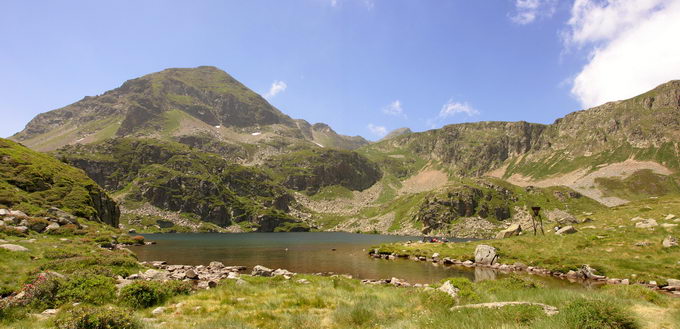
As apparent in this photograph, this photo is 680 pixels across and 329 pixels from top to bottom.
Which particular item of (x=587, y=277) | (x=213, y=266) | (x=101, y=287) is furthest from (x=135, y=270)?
(x=587, y=277)

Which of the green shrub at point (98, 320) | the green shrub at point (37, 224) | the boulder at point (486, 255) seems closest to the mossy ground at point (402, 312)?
the green shrub at point (98, 320)

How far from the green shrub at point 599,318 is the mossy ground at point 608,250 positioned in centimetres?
3172

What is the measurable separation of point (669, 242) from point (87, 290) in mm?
59094

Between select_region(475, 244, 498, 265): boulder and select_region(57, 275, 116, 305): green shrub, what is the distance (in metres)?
51.3

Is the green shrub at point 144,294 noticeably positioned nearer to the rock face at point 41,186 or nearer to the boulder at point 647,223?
the rock face at point 41,186

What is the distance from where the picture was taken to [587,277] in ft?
126

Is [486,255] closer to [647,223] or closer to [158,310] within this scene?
[647,223]

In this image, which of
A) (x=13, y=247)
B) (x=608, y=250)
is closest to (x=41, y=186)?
(x=13, y=247)

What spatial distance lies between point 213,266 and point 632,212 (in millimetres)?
75336

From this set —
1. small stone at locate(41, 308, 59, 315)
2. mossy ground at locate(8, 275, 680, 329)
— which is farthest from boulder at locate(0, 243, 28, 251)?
mossy ground at locate(8, 275, 680, 329)

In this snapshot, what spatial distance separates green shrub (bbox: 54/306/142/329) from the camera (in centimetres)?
1100

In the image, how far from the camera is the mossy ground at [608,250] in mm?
36094

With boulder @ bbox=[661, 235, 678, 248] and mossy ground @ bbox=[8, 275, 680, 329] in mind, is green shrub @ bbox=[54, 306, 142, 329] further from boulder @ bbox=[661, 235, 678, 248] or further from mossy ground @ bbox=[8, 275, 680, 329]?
boulder @ bbox=[661, 235, 678, 248]

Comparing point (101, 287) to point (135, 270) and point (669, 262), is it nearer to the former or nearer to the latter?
point (135, 270)
